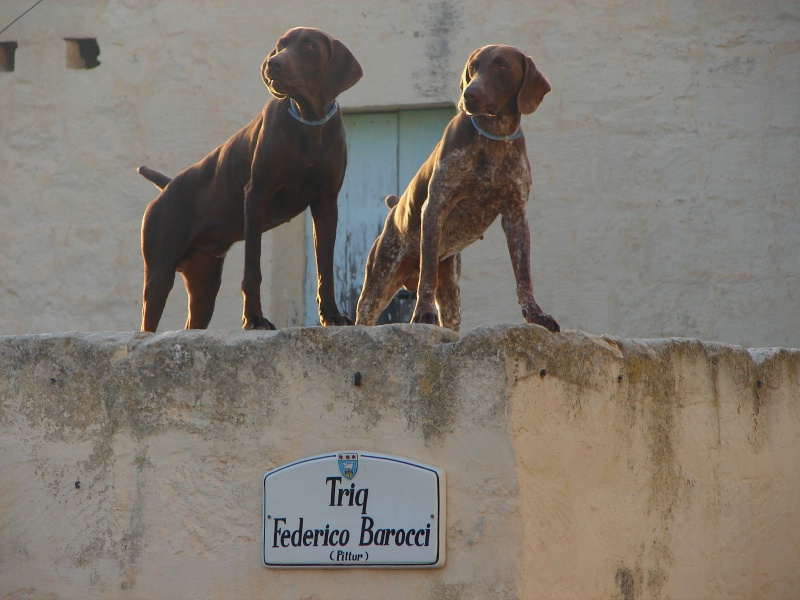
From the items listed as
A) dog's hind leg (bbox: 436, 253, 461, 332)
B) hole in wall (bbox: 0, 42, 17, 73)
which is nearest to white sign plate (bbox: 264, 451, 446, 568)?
dog's hind leg (bbox: 436, 253, 461, 332)

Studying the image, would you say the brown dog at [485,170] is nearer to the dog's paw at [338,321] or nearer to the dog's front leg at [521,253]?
the dog's front leg at [521,253]

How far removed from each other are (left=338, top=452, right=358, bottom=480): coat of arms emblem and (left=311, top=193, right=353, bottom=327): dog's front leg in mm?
835

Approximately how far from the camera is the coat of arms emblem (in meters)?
4.21

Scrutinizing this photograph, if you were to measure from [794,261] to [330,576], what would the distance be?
175 inches

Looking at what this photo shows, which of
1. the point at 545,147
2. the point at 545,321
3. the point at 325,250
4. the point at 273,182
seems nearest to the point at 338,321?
the point at 325,250

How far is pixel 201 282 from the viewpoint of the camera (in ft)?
18.3

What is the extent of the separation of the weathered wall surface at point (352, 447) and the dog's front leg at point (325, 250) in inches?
23.2

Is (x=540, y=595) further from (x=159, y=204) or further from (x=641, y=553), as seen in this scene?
(x=159, y=204)

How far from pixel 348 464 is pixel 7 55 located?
5.57m

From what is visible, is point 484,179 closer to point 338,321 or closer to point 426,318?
point 426,318

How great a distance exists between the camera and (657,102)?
25.7 ft

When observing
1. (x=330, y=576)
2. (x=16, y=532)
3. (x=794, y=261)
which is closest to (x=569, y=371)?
(x=330, y=576)

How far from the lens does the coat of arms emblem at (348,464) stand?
4.21 metres

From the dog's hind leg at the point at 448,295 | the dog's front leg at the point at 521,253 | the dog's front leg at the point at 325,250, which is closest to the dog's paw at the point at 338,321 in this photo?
the dog's front leg at the point at 325,250
